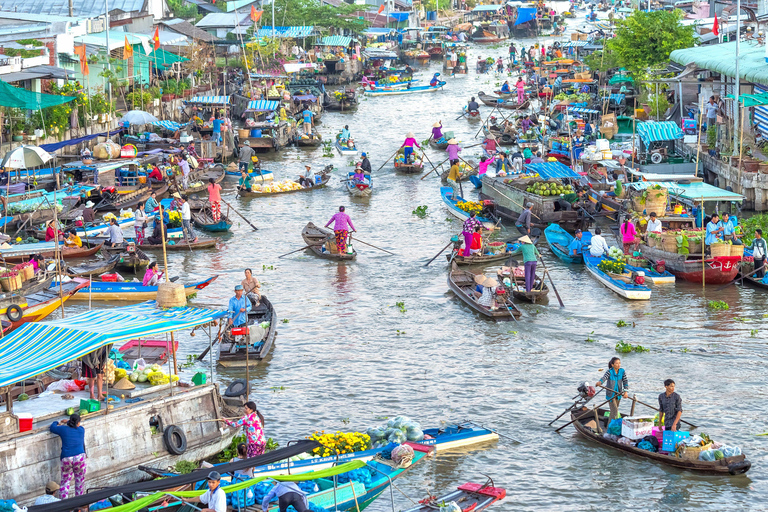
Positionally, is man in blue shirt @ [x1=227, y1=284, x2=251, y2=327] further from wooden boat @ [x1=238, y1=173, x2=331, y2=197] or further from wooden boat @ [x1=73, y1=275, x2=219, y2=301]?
wooden boat @ [x1=238, y1=173, x2=331, y2=197]

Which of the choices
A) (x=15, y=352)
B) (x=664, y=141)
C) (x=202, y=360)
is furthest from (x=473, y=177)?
(x=15, y=352)

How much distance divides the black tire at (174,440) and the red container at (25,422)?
194cm

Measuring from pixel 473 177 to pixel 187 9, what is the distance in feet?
150

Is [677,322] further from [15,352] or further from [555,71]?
[555,71]

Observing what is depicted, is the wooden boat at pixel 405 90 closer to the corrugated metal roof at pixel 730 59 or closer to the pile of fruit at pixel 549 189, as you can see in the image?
the corrugated metal roof at pixel 730 59

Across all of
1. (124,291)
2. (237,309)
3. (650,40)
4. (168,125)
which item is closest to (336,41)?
(650,40)

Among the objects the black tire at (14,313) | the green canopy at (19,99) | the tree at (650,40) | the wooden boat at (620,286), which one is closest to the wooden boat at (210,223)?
the green canopy at (19,99)

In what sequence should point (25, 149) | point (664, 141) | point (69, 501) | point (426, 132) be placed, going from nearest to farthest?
1. point (69, 501)
2. point (25, 149)
3. point (664, 141)
4. point (426, 132)

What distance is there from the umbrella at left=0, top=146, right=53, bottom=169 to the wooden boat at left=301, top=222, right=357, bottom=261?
26.3 ft

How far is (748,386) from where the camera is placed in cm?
1867

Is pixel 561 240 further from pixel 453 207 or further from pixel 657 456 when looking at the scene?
pixel 657 456

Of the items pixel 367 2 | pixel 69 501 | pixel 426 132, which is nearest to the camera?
pixel 69 501

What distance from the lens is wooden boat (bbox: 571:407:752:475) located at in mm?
14820

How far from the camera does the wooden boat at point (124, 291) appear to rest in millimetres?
23828
